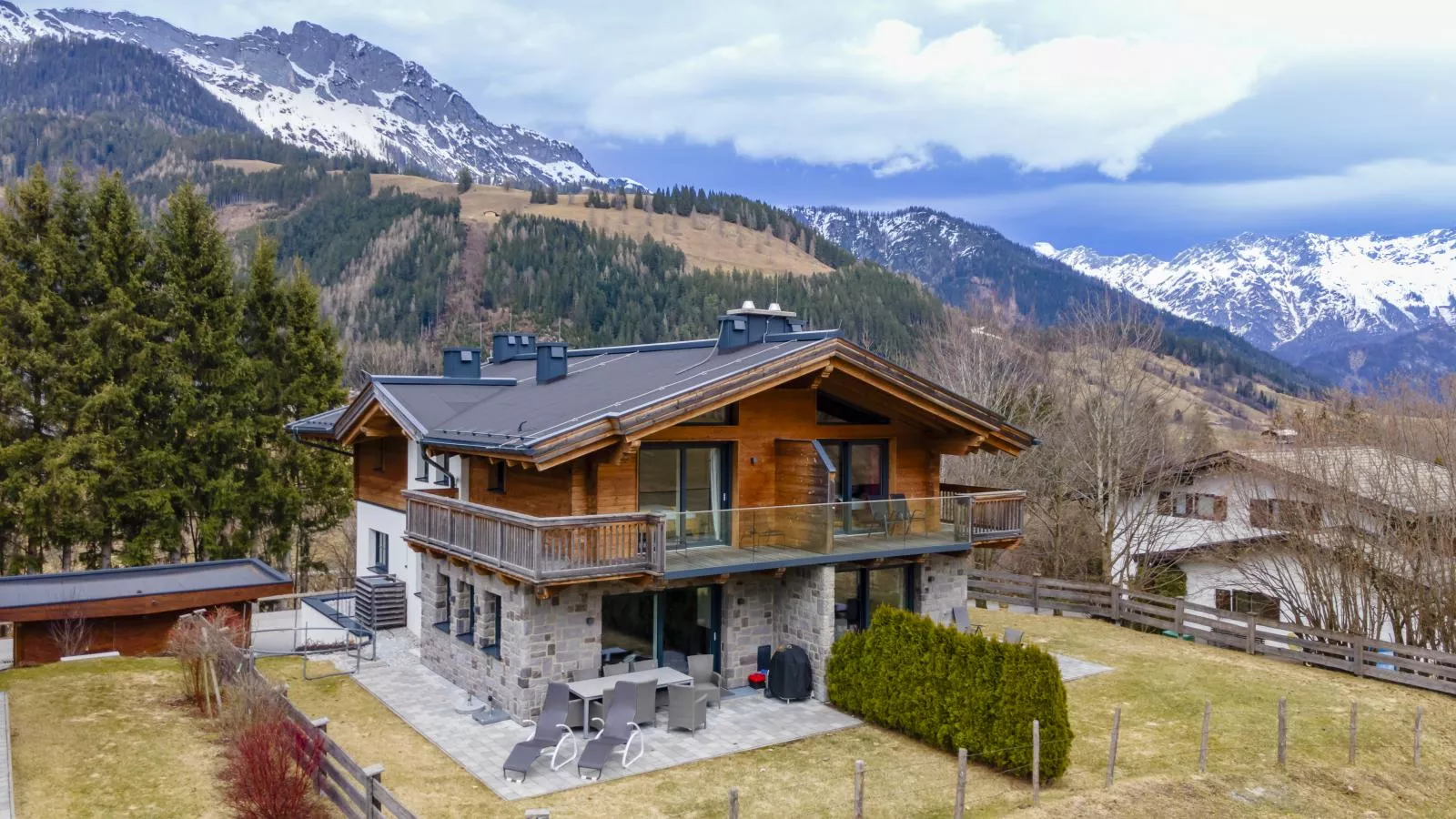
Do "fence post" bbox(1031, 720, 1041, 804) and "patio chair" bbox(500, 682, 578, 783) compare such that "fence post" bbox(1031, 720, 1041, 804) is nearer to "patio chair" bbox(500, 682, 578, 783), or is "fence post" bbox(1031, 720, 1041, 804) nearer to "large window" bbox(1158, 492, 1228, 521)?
"patio chair" bbox(500, 682, 578, 783)

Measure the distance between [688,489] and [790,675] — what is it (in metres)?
3.75

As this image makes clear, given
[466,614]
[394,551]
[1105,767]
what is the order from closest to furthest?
[1105,767] < [466,614] < [394,551]

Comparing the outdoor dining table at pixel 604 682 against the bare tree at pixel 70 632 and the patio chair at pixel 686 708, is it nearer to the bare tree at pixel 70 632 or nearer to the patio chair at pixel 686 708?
the patio chair at pixel 686 708

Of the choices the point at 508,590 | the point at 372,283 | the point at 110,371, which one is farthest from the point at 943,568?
the point at 372,283

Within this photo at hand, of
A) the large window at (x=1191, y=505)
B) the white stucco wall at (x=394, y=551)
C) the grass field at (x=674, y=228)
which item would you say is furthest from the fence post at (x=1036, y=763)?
the grass field at (x=674, y=228)

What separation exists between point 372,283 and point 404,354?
26548 millimetres

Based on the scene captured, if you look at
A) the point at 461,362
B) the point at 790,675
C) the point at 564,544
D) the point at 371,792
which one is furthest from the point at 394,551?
the point at 371,792

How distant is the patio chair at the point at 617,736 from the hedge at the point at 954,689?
12.1 ft

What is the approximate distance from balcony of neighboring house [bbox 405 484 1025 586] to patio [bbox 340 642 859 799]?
2477mm

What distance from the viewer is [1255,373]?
172 m

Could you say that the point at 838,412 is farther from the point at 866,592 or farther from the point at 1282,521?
the point at 1282,521

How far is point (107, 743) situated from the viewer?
44.5 feet

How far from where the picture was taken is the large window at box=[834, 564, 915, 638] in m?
18.0

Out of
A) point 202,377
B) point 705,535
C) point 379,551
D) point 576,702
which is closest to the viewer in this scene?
point 576,702
